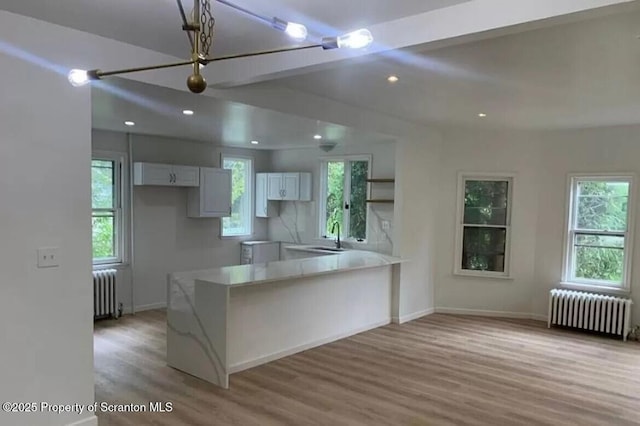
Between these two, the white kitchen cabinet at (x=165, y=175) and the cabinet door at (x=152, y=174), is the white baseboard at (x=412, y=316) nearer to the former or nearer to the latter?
the white kitchen cabinet at (x=165, y=175)

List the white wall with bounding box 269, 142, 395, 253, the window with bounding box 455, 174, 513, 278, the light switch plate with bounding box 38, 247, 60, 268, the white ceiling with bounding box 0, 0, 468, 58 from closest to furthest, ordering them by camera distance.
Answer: the white ceiling with bounding box 0, 0, 468, 58 → the light switch plate with bounding box 38, 247, 60, 268 → the window with bounding box 455, 174, 513, 278 → the white wall with bounding box 269, 142, 395, 253

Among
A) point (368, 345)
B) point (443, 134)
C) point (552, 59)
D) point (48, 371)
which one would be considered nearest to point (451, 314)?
point (368, 345)

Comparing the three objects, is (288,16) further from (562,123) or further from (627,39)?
(562,123)

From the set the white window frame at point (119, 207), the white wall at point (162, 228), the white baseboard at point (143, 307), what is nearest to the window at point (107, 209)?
the white window frame at point (119, 207)

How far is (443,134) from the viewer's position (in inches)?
255

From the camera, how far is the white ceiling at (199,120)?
12.0 feet

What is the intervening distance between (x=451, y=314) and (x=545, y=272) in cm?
136

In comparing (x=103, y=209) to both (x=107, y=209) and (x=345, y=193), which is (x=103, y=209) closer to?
(x=107, y=209)

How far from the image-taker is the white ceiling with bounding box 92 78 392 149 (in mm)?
3644

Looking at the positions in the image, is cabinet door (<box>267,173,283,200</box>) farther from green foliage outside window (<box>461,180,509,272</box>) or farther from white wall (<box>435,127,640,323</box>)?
green foliage outside window (<box>461,180,509,272</box>)

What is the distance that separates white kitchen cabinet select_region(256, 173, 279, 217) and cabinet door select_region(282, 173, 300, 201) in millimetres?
349

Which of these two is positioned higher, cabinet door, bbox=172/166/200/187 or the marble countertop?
cabinet door, bbox=172/166/200/187

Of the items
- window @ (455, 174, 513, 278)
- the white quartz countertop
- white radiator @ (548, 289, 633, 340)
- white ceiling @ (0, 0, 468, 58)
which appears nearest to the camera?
white ceiling @ (0, 0, 468, 58)

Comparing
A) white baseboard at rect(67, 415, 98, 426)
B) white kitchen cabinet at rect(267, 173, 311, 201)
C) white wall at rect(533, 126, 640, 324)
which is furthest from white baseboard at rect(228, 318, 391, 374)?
white kitchen cabinet at rect(267, 173, 311, 201)
